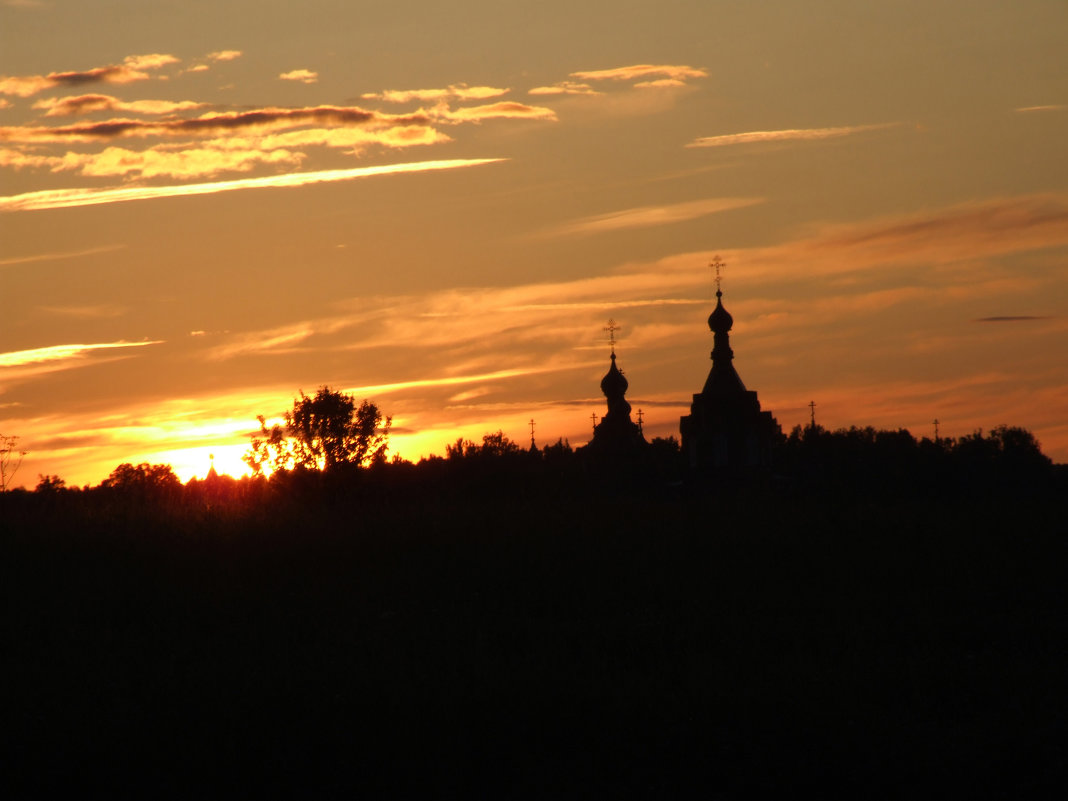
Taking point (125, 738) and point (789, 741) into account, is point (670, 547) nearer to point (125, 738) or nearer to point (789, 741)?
point (789, 741)

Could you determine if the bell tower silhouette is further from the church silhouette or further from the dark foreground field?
the dark foreground field

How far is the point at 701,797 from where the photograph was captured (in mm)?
11391

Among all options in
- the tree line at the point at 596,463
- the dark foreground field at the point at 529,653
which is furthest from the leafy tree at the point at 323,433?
the dark foreground field at the point at 529,653

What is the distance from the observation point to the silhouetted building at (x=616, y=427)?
8875 cm

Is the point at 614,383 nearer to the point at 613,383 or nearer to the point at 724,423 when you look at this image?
the point at 613,383

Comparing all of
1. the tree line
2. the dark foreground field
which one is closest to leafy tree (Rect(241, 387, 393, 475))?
the tree line

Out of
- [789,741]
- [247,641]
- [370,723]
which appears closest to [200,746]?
[370,723]

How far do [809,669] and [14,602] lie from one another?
980 centimetres

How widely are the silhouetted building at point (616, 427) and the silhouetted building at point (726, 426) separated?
1200cm

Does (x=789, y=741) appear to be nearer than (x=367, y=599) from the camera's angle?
Yes

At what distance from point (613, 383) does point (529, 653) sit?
7600 centimetres

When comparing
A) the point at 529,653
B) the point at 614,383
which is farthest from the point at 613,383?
the point at 529,653

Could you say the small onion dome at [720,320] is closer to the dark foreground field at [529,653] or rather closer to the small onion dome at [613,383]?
the small onion dome at [613,383]

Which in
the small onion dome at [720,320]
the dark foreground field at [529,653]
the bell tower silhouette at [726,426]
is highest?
the small onion dome at [720,320]
